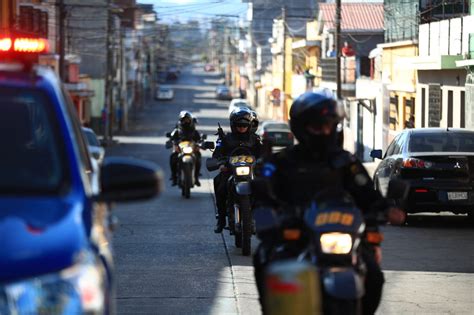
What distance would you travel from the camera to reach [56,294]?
5254 mm

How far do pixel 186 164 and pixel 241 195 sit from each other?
12.1 metres

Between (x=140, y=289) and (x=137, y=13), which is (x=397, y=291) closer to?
(x=140, y=289)

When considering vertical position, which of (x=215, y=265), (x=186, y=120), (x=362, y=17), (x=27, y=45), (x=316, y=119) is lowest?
(x=215, y=265)

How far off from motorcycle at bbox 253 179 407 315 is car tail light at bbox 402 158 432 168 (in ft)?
44.1

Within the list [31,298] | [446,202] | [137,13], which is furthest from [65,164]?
[137,13]

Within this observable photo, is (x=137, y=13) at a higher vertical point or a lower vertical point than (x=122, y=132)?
higher

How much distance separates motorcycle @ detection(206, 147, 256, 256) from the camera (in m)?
16.5

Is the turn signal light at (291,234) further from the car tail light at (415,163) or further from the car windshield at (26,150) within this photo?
the car tail light at (415,163)

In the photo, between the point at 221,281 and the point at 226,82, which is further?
the point at 226,82

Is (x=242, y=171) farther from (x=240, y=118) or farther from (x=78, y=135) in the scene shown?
(x=78, y=135)

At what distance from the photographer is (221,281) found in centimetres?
1398

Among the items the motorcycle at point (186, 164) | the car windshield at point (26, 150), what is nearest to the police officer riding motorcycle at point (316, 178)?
the car windshield at point (26, 150)

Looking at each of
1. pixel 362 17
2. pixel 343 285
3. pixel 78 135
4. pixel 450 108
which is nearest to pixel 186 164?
pixel 450 108

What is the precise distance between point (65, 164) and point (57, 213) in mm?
619
